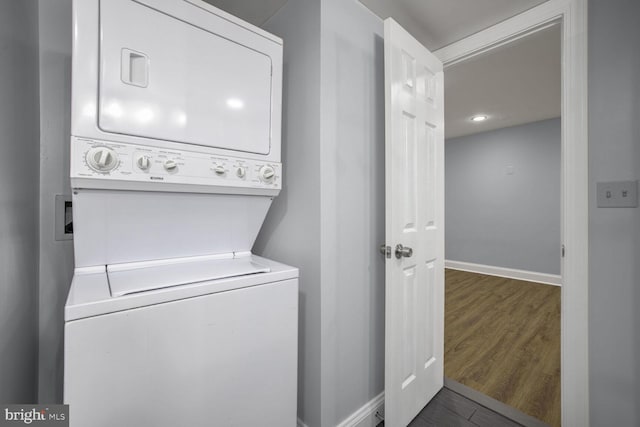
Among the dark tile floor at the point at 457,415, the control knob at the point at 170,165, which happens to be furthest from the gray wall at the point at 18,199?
the dark tile floor at the point at 457,415

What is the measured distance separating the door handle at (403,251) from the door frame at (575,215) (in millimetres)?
781

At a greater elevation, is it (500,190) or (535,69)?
(535,69)

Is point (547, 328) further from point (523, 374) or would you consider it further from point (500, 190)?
point (500, 190)

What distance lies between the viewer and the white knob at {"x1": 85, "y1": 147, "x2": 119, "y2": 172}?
790 mm

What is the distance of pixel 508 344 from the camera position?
2.40 meters

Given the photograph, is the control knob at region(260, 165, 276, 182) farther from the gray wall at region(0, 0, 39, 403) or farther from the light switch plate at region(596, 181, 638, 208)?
the light switch plate at region(596, 181, 638, 208)

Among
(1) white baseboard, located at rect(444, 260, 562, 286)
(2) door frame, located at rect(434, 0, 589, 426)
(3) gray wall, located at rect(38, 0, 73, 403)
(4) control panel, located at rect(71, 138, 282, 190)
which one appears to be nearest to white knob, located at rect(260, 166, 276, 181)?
(4) control panel, located at rect(71, 138, 282, 190)

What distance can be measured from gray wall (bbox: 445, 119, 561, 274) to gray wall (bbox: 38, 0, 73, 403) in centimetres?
535

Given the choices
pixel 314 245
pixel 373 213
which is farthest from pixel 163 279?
pixel 373 213

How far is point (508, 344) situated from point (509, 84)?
8.43 ft

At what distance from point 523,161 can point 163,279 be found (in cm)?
520

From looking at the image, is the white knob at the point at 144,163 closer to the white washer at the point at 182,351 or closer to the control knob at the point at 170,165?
the control knob at the point at 170,165

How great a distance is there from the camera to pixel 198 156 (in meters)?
0.98

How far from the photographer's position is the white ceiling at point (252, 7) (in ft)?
5.02
